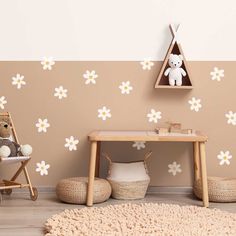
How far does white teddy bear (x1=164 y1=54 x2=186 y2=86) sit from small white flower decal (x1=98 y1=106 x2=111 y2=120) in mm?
496

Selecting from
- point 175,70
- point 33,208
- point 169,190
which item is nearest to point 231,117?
point 175,70

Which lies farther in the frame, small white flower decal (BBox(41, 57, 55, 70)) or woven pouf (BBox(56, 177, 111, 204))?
small white flower decal (BBox(41, 57, 55, 70))

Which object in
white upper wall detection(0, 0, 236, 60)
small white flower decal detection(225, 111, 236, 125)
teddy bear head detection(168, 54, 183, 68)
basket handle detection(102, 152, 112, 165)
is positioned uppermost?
white upper wall detection(0, 0, 236, 60)

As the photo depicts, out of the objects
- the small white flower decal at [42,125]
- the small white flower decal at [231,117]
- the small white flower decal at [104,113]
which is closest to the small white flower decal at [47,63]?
the small white flower decal at [42,125]

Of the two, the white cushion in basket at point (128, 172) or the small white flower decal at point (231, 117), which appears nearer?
the white cushion in basket at point (128, 172)

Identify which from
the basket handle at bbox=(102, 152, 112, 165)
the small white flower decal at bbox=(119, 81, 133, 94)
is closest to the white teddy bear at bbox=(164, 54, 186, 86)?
the small white flower decal at bbox=(119, 81, 133, 94)

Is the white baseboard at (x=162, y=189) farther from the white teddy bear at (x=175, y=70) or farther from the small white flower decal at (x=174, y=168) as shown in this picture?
the white teddy bear at (x=175, y=70)

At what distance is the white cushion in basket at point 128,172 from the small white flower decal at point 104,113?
35cm

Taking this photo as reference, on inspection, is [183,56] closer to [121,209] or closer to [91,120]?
[91,120]

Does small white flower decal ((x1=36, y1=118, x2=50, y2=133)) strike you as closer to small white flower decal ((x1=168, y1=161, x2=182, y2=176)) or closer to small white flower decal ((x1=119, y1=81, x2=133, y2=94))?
small white flower decal ((x1=119, y1=81, x2=133, y2=94))

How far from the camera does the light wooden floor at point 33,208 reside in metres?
2.61

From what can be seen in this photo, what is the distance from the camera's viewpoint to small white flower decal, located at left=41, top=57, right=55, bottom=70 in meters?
3.58

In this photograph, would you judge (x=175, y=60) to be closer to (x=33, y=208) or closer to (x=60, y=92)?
(x=60, y=92)

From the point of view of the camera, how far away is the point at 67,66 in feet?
11.8
